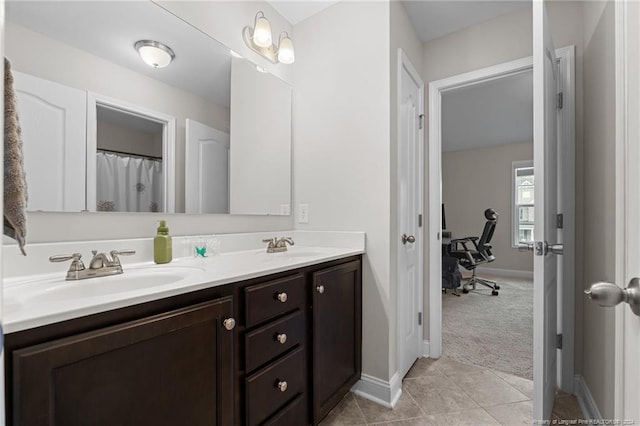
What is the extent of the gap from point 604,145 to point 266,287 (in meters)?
1.69

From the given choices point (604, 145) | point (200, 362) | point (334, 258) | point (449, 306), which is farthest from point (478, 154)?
point (200, 362)

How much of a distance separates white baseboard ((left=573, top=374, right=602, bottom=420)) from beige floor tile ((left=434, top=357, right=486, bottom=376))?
A: 500 mm

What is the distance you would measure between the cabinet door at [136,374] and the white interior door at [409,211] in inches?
49.5

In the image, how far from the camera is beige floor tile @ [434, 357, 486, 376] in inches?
81.5

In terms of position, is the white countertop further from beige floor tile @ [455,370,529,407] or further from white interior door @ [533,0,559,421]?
beige floor tile @ [455,370,529,407]

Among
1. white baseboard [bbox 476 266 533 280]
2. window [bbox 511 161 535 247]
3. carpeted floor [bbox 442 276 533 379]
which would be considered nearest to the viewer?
carpeted floor [bbox 442 276 533 379]

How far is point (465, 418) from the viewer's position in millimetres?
1601

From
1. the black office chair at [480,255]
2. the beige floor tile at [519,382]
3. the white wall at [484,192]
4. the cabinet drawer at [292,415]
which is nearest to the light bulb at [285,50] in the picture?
the cabinet drawer at [292,415]

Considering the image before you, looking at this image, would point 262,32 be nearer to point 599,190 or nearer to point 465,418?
point 599,190

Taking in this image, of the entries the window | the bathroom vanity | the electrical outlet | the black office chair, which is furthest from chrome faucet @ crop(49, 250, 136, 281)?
the window

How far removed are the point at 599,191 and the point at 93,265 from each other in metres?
2.27

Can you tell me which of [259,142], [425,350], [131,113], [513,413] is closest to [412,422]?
[513,413]

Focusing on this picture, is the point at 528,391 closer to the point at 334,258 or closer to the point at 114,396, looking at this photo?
the point at 334,258

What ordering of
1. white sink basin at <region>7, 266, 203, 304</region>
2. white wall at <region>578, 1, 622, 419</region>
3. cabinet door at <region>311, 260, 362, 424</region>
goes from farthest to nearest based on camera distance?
cabinet door at <region>311, 260, 362, 424</region> < white wall at <region>578, 1, 622, 419</region> < white sink basin at <region>7, 266, 203, 304</region>
